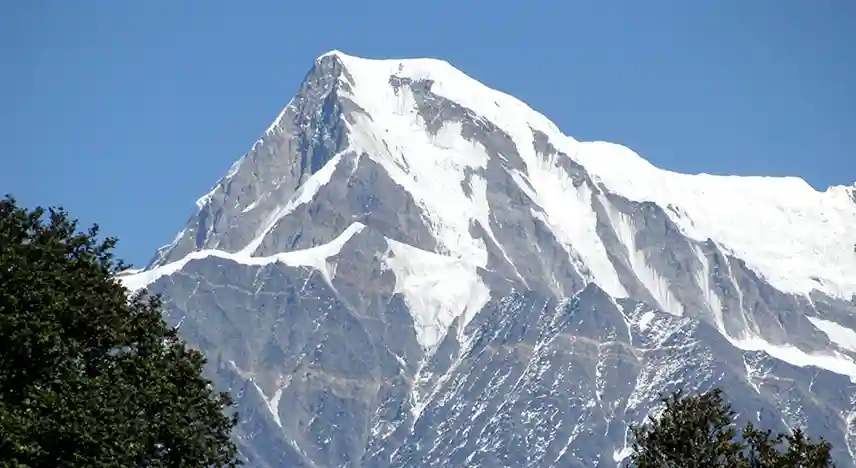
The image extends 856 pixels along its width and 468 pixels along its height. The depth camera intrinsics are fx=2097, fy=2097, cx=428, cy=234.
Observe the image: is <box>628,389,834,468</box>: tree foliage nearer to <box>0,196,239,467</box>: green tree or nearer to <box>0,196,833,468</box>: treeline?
<box>0,196,833,468</box>: treeline

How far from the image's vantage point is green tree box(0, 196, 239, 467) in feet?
278

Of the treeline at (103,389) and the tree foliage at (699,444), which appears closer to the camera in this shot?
the treeline at (103,389)

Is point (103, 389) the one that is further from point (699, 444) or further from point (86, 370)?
point (699, 444)

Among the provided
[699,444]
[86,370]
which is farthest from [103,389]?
[699,444]

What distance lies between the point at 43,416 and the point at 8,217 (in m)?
15.1

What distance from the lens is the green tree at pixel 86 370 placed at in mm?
84625

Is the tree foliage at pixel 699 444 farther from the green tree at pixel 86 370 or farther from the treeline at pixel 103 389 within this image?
the green tree at pixel 86 370

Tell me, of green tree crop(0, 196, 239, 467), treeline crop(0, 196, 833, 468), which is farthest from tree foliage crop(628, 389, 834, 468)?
green tree crop(0, 196, 239, 467)

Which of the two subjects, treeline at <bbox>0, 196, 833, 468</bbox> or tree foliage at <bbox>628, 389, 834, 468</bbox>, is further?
tree foliage at <bbox>628, 389, 834, 468</bbox>

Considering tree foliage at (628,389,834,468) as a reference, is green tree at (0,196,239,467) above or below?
above

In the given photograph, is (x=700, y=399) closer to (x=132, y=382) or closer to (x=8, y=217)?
(x=132, y=382)

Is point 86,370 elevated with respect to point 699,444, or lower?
elevated

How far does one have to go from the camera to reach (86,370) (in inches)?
3617

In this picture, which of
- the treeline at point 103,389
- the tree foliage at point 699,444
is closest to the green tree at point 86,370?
the treeline at point 103,389
